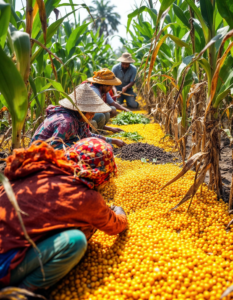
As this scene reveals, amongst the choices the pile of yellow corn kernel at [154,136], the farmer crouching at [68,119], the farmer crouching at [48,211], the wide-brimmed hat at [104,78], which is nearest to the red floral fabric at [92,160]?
the farmer crouching at [48,211]

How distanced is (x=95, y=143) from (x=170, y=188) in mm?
1169

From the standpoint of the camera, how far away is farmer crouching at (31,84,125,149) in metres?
2.15

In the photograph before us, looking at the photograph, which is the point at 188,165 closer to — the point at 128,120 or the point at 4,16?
the point at 4,16

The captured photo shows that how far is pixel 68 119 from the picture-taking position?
7.18 ft

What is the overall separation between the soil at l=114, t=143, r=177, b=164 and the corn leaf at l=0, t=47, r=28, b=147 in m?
1.93

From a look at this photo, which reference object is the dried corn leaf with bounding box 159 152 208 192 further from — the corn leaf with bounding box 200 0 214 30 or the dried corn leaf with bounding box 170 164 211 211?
the corn leaf with bounding box 200 0 214 30

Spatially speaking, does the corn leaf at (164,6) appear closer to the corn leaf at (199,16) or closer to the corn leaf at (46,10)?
the corn leaf at (199,16)

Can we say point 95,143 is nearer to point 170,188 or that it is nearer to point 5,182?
point 5,182

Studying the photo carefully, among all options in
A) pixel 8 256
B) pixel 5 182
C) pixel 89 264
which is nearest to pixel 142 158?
pixel 89 264

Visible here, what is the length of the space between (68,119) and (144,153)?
1365mm

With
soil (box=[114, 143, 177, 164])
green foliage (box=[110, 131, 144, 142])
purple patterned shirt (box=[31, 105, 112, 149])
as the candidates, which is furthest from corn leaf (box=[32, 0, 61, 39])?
green foliage (box=[110, 131, 144, 142])

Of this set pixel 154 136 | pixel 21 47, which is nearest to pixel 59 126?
pixel 21 47

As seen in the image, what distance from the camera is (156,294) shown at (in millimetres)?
1295

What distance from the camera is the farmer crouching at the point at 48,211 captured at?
3.70ft
